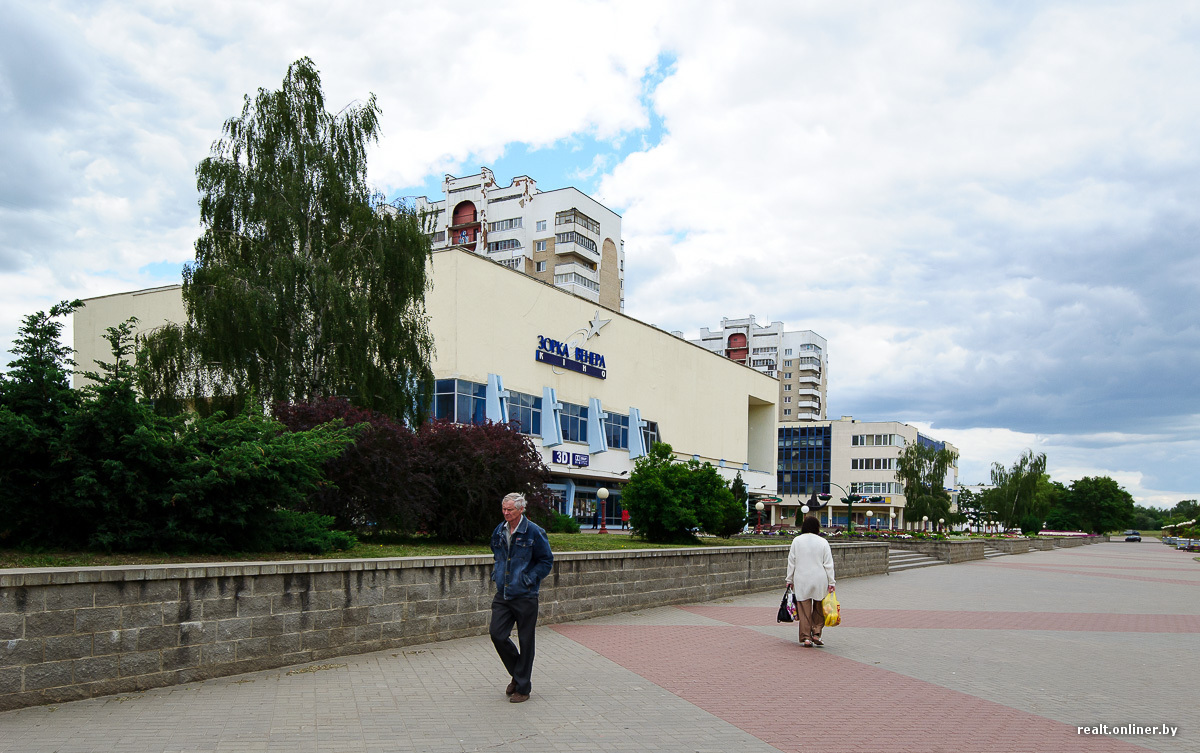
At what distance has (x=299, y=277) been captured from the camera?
19125 mm

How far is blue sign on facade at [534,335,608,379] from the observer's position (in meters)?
47.2

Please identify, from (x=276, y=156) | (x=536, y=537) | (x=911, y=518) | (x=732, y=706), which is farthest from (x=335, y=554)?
(x=911, y=518)

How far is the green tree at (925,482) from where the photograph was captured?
52875 mm

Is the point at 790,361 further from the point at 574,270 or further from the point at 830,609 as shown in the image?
the point at 830,609

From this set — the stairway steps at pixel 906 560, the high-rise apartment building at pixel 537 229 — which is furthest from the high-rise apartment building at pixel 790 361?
the stairway steps at pixel 906 560

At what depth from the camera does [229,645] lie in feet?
24.9

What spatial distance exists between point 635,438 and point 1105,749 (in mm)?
48961

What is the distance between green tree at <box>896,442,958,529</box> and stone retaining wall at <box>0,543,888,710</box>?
46.0 meters

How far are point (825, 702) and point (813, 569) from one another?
288 cm

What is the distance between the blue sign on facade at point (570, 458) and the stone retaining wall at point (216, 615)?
3544 cm

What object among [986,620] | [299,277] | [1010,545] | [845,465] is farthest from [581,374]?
[845,465]

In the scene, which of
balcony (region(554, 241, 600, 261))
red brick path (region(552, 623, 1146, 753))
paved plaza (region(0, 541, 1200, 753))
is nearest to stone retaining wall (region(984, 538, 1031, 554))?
paved plaza (region(0, 541, 1200, 753))

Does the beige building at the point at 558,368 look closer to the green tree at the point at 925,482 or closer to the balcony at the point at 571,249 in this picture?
the green tree at the point at 925,482

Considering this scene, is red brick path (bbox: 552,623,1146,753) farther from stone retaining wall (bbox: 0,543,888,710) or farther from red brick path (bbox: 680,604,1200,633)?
red brick path (bbox: 680,604,1200,633)
